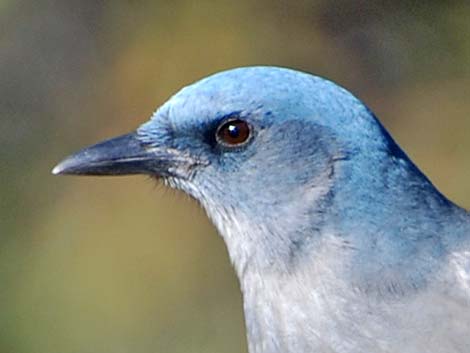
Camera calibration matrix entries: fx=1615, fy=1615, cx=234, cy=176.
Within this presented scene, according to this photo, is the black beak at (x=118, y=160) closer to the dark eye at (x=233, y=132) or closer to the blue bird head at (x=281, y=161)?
the blue bird head at (x=281, y=161)

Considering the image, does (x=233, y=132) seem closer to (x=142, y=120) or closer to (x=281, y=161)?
(x=281, y=161)

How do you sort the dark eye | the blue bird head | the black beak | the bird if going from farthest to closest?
1. the black beak
2. the dark eye
3. the blue bird head
4. the bird

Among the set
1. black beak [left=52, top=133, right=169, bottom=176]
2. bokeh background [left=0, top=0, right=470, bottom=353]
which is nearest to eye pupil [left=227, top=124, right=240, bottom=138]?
black beak [left=52, top=133, right=169, bottom=176]

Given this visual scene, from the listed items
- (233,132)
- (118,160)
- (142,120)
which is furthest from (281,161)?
(142,120)

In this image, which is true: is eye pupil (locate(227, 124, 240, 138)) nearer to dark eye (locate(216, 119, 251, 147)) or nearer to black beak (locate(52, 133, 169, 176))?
dark eye (locate(216, 119, 251, 147))

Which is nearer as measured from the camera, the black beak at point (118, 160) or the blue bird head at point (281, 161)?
the blue bird head at point (281, 161)

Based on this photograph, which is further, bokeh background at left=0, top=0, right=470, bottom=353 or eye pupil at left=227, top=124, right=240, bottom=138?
bokeh background at left=0, top=0, right=470, bottom=353

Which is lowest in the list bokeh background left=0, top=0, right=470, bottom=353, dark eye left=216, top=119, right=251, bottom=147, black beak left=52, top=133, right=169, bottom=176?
dark eye left=216, top=119, right=251, bottom=147

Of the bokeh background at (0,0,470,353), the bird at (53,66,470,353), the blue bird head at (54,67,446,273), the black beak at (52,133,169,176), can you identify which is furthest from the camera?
the bokeh background at (0,0,470,353)

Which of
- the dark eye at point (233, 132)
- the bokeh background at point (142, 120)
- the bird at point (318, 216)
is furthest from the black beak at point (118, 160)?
the bokeh background at point (142, 120)
